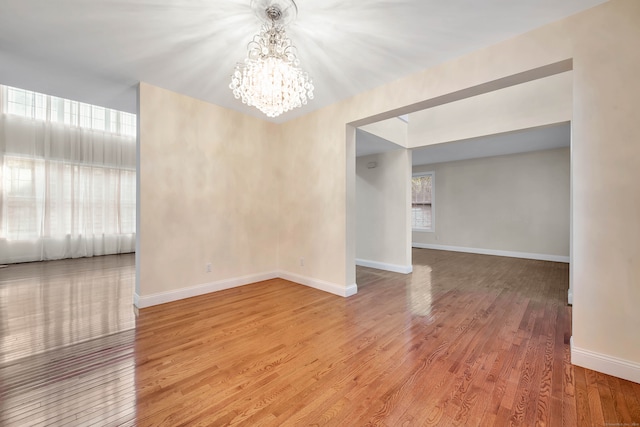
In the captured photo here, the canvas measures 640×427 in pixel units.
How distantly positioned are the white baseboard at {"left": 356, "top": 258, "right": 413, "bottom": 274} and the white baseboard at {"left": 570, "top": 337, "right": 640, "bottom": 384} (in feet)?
9.53

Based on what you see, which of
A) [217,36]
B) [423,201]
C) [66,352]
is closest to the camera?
[66,352]

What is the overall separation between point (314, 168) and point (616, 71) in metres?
3.08

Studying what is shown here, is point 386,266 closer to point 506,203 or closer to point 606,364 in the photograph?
point 606,364

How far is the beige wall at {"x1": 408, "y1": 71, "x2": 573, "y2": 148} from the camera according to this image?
3.45 metres

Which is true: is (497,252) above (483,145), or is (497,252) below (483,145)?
below

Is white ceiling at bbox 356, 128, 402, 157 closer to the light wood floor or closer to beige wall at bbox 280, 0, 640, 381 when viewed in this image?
beige wall at bbox 280, 0, 640, 381

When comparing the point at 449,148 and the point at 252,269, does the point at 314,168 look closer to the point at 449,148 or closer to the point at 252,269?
the point at 252,269

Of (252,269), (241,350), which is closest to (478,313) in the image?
(241,350)

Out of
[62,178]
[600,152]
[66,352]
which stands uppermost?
[62,178]

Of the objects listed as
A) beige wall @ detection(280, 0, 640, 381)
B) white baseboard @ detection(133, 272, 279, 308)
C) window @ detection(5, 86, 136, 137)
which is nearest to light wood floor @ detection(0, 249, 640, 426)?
white baseboard @ detection(133, 272, 279, 308)

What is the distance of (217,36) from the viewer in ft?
7.27

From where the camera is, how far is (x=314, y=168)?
155 inches

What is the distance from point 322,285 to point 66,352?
2.71 m

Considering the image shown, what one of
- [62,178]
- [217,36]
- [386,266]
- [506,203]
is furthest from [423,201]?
[62,178]
